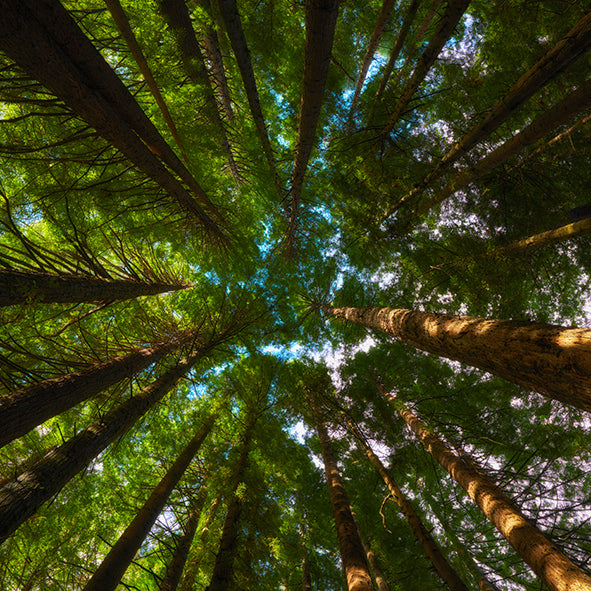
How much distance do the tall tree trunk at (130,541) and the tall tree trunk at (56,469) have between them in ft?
4.20

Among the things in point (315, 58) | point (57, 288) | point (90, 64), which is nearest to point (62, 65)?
point (90, 64)

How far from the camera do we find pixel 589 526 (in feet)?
24.5

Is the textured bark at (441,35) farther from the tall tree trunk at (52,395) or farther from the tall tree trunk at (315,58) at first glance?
the tall tree trunk at (52,395)

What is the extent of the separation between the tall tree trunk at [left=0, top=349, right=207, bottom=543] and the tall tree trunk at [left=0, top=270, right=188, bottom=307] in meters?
1.76

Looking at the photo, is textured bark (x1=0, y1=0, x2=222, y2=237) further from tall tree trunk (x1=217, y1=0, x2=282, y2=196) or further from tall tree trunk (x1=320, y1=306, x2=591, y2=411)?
tall tree trunk (x1=320, y1=306, x2=591, y2=411)

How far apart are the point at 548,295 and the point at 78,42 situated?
404 inches

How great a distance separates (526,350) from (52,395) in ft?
15.8

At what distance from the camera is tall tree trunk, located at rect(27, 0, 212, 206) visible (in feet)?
5.23

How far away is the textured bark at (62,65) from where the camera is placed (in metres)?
1.47

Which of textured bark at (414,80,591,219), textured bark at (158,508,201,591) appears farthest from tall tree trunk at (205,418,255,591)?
textured bark at (414,80,591,219)

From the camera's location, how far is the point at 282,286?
9.26m

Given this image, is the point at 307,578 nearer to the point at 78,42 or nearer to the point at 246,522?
the point at 246,522

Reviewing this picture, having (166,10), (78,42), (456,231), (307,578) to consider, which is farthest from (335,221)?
(307,578)

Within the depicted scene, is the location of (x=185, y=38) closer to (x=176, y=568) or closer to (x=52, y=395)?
(x=52, y=395)
